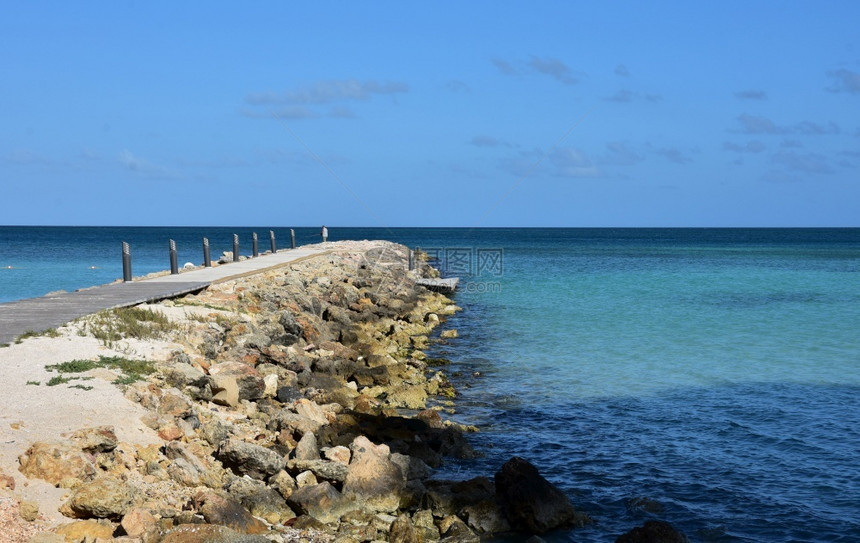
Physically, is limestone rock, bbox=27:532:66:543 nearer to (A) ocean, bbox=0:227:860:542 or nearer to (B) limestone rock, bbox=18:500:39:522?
(B) limestone rock, bbox=18:500:39:522

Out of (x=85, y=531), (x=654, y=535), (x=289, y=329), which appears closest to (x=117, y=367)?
(x=85, y=531)

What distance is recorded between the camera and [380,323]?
23.8 meters

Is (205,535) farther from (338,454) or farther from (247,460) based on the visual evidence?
(338,454)

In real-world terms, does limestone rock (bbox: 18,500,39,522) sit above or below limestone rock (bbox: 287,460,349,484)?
above

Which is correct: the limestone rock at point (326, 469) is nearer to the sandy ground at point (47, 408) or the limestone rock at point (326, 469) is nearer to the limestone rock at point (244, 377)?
the sandy ground at point (47, 408)

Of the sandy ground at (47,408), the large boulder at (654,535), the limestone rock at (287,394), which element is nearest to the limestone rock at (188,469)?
the sandy ground at (47,408)

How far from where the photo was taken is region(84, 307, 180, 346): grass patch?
43.1ft

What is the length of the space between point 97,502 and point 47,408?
2.49m

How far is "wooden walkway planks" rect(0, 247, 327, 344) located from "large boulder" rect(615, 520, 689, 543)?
972 centimetres

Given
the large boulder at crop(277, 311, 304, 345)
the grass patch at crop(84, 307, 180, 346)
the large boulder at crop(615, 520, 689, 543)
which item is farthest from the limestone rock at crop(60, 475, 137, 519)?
the large boulder at crop(277, 311, 304, 345)

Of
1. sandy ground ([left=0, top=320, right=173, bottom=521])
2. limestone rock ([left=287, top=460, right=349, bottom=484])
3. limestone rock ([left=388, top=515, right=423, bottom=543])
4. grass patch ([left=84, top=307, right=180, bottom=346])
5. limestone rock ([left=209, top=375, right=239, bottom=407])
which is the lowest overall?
limestone rock ([left=388, top=515, right=423, bottom=543])

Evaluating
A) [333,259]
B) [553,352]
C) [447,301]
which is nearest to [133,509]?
[553,352]

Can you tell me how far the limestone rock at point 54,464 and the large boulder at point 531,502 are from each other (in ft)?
14.7

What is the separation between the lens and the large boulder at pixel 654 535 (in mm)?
8039
